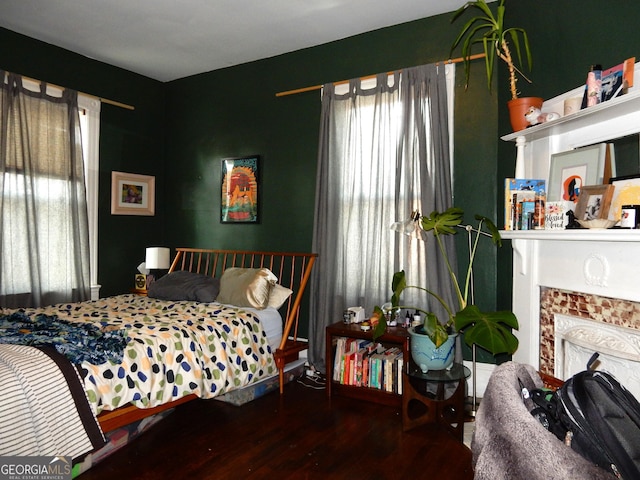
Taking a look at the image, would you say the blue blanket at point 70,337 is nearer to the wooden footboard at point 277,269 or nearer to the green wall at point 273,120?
the wooden footboard at point 277,269

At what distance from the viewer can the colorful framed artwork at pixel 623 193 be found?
1.87 meters

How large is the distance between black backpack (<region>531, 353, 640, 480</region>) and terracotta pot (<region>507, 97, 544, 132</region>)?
5.83 feet

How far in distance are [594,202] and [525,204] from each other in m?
0.43

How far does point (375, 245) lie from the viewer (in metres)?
3.51

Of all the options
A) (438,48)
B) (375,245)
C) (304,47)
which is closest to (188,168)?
(304,47)

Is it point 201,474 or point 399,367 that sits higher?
point 399,367

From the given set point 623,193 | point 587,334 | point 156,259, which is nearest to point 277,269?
point 156,259

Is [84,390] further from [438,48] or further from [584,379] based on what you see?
[438,48]

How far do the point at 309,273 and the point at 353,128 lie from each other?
124cm

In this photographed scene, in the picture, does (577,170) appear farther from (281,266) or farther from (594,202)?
(281,266)

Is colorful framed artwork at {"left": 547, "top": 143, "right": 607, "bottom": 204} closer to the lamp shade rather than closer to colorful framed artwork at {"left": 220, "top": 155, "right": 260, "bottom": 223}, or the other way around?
colorful framed artwork at {"left": 220, "top": 155, "right": 260, "bottom": 223}

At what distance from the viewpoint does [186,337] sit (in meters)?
2.71

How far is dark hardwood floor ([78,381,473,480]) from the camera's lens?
221 centimetres

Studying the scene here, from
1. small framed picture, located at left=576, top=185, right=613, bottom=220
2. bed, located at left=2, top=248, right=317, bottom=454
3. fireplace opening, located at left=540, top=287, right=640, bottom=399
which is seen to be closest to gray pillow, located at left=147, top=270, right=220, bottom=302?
bed, located at left=2, top=248, right=317, bottom=454
